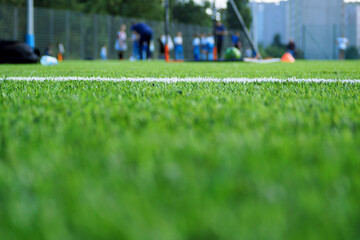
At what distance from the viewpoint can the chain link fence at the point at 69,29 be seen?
25641mm

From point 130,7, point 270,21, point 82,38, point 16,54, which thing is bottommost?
point 16,54

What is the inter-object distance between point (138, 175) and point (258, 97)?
1769 millimetres

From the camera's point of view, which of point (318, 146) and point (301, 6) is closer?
point (318, 146)

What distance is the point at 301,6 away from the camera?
5450 centimetres

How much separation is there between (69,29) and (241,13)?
104 ft

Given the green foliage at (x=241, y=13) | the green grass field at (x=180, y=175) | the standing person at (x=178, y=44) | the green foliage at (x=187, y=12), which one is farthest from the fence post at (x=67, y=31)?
the green foliage at (x=187, y=12)

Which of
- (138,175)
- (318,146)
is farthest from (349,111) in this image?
(138,175)

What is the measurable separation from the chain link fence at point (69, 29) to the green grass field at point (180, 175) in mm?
25677

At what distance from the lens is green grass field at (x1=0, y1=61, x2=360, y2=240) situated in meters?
0.81

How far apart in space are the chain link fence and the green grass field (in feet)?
84.2

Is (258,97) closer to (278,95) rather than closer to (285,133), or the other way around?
(278,95)

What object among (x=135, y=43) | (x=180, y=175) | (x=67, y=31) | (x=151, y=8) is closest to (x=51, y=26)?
(x=67, y=31)

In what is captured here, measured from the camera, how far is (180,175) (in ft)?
3.58

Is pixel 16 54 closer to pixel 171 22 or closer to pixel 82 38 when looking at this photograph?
pixel 82 38
